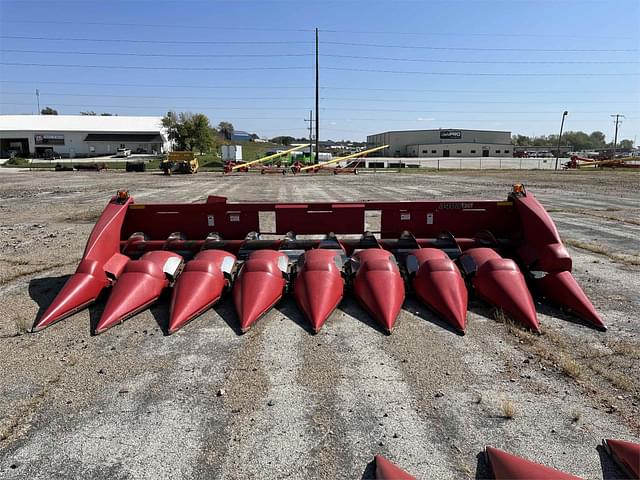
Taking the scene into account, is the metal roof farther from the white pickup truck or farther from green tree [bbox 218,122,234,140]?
green tree [bbox 218,122,234,140]

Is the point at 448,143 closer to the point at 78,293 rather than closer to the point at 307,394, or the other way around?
the point at 78,293

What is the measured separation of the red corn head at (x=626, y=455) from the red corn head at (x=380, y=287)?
1.96 metres

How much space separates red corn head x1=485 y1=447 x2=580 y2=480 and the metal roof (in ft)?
290

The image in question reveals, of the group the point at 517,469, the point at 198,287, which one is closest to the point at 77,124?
the point at 198,287

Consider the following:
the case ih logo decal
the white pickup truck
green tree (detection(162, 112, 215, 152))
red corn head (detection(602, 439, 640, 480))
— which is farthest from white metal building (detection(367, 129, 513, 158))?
red corn head (detection(602, 439, 640, 480))

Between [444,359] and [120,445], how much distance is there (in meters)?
2.39

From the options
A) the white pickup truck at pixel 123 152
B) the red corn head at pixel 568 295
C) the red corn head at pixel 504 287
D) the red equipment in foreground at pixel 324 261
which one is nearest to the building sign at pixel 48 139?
the white pickup truck at pixel 123 152

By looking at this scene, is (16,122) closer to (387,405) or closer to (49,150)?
(49,150)

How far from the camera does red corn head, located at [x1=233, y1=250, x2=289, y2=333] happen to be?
14.7 feet

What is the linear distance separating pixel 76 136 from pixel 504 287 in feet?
286

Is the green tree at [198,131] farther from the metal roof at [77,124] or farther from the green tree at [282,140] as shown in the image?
the green tree at [282,140]

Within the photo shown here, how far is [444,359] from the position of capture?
3.76 m

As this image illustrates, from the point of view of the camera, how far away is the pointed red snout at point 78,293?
4.49 metres

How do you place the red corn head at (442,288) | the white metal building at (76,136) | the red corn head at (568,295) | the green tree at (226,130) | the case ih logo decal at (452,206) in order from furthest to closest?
the green tree at (226,130) → the white metal building at (76,136) → the case ih logo decal at (452,206) → the red corn head at (568,295) → the red corn head at (442,288)
